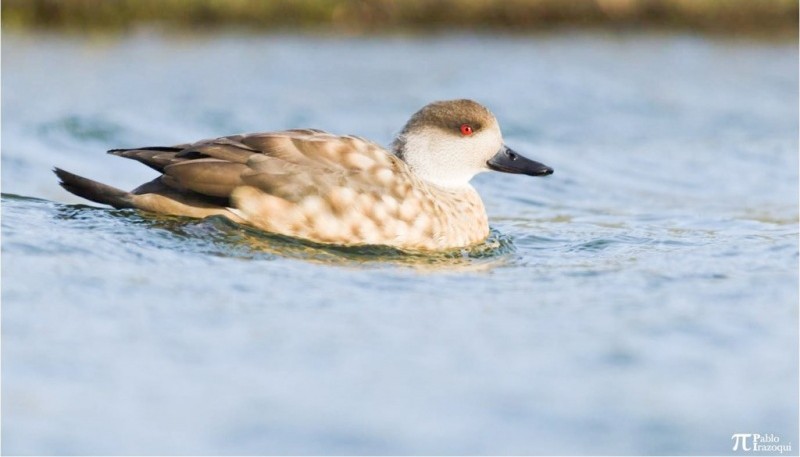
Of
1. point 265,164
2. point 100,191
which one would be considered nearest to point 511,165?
point 265,164

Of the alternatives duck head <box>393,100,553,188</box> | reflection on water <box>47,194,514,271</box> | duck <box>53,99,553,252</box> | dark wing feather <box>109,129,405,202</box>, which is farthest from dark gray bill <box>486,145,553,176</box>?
dark wing feather <box>109,129,405,202</box>

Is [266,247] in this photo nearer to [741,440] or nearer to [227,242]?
[227,242]

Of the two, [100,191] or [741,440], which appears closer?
[741,440]

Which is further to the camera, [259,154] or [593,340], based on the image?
[259,154]

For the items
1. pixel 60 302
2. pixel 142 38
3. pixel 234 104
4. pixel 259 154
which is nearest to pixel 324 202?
pixel 259 154

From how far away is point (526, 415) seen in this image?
596cm

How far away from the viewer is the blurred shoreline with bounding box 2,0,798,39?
19.8 meters

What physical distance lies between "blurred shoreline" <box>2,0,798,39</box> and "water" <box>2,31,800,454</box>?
Answer: 4.95 metres

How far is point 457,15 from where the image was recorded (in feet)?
68.6

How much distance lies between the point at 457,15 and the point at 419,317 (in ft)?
46.1

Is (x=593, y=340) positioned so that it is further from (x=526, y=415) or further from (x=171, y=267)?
(x=171, y=267)

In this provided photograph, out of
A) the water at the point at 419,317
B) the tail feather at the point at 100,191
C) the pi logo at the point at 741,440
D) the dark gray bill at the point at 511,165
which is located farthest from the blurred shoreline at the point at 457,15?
the pi logo at the point at 741,440

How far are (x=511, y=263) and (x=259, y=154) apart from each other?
181cm

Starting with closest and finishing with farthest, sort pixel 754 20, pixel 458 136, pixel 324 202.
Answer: pixel 324 202 → pixel 458 136 → pixel 754 20
